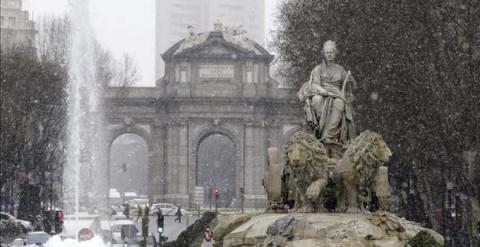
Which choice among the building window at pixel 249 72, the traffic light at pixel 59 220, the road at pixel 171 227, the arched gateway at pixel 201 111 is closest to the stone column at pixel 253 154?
the arched gateway at pixel 201 111

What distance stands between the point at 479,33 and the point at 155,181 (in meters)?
69.5

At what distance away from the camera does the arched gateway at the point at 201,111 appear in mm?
104250

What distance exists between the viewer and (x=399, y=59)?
136 ft

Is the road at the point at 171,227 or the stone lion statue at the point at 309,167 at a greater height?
the stone lion statue at the point at 309,167

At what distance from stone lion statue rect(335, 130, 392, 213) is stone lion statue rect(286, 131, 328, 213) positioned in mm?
342

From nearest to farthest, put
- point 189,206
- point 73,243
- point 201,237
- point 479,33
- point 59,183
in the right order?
point 73,243, point 479,33, point 201,237, point 59,183, point 189,206

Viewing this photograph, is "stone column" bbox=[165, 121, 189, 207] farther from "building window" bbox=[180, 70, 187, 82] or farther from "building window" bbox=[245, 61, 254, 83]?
"building window" bbox=[245, 61, 254, 83]

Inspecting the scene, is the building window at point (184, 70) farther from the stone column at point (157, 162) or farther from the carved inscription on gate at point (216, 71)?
the stone column at point (157, 162)

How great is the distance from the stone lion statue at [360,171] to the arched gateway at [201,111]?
3160 inches

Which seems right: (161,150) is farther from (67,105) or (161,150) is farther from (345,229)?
(345,229)

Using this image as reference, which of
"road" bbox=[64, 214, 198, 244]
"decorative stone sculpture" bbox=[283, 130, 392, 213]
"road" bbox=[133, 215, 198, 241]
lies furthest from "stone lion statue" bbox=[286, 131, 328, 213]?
"road" bbox=[133, 215, 198, 241]

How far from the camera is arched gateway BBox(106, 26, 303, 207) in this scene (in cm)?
10425

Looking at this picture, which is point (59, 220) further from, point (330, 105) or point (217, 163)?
point (217, 163)

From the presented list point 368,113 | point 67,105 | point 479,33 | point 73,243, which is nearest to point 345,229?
point 73,243
